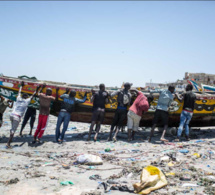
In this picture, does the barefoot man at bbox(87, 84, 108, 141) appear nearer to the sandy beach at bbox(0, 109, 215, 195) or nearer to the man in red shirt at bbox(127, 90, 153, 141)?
the sandy beach at bbox(0, 109, 215, 195)

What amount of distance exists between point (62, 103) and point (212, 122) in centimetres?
598

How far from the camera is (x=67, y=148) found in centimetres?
648

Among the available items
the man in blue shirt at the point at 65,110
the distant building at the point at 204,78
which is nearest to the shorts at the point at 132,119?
the man in blue shirt at the point at 65,110

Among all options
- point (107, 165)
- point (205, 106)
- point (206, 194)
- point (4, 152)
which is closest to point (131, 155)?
point (107, 165)

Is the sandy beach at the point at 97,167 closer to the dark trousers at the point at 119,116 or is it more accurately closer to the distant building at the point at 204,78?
the dark trousers at the point at 119,116

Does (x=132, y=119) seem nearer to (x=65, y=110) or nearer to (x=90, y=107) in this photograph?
(x=90, y=107)

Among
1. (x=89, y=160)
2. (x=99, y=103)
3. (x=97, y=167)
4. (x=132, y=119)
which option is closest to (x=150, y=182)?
(x=97, y=167)

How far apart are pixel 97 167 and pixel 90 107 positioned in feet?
11.1

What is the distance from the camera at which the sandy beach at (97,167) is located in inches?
145

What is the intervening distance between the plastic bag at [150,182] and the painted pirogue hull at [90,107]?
4.37 meters

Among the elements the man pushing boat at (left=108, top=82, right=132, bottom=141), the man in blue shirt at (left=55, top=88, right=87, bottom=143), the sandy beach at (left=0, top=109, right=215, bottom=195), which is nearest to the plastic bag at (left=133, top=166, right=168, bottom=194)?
the sandy beach at (left=0, top=109, right=215, bottom=195)

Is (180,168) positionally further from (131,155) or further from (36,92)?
(36,92)

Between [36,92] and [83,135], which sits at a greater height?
[36,92]

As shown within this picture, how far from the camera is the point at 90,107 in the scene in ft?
26.0
